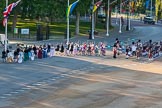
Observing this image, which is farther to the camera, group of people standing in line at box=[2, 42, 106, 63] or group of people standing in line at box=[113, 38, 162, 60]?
group of people standing in line at box=[113, 38, 162, 60]

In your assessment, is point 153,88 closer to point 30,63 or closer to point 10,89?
point 10,89

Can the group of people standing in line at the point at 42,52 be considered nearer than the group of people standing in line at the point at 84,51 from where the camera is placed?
Yes

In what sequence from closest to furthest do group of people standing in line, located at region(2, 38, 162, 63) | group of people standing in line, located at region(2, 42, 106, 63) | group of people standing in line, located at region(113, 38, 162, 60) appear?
group of people standing in line, located at region(2, 42, 106, 63), group of people standing in line, located at region(2, 38, 162, 63), group of people standing in line, located at region(113, 38, 162, 60)

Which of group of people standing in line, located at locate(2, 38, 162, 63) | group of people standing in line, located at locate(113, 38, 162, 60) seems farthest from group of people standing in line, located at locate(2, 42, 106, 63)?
group of people standing in line, located at locate(113, 38, 162, 60)

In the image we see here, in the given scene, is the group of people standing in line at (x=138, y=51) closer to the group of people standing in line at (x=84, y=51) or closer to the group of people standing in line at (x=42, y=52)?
the group of people standing in line at (x=84, y=51)

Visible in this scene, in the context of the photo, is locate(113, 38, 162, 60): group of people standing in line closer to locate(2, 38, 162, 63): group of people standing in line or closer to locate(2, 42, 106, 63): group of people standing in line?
locate(2, 38, 162, 63): group of people standing in line

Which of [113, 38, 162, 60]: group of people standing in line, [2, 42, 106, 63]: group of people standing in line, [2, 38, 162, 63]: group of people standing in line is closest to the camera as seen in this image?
[2, 42, 106, 63]: group of people standing in line

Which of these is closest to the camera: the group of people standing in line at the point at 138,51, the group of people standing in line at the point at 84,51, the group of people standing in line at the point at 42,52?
the group of people standing in line at the point at 42,52

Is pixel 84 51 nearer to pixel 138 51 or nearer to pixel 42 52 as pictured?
pixel 138 51

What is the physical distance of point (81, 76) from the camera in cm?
3619

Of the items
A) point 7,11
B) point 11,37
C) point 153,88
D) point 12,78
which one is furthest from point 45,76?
point 11,37

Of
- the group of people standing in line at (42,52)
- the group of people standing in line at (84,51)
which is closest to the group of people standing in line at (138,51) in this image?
the group of people standing in line at (84,51)

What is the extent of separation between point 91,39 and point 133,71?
3002cm

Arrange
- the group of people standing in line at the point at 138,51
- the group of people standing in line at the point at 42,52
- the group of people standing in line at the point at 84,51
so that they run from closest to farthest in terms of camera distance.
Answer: the group of people standing in line at the point at 42,52 → the group of people standing in line at the point at 84,51 → the group of people standing in line at the point at 138,51
